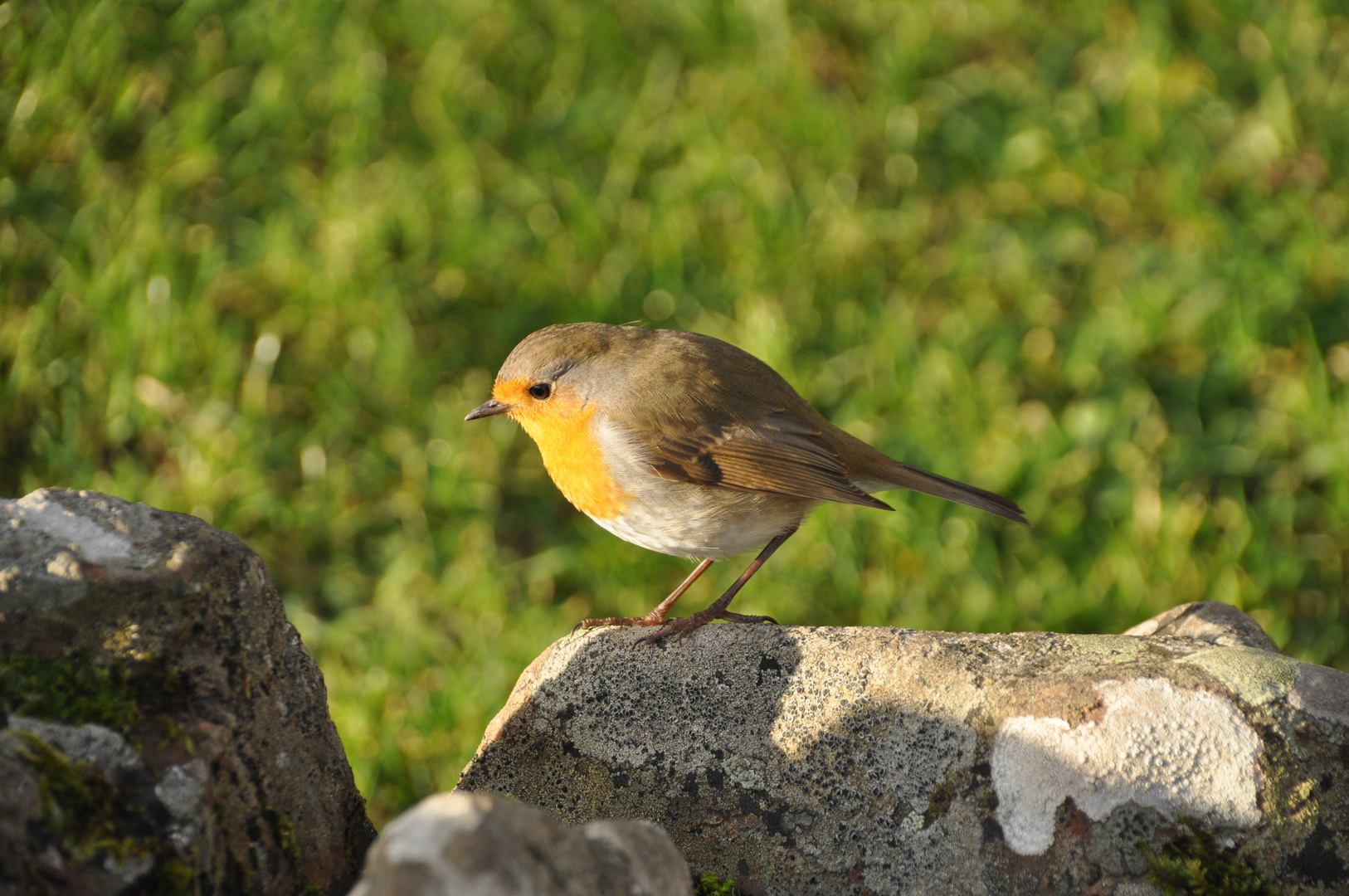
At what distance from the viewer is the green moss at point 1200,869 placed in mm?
1937

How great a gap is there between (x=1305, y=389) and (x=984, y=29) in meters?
2.50

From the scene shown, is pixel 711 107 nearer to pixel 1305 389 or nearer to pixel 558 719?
pixel 1305 389

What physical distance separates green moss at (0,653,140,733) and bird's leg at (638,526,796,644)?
1071 millimetres

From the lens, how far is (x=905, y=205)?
537cm

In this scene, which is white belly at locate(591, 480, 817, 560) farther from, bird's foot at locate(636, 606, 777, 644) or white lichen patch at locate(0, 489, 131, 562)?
white lichen patch at locate(0, 489, 131, 562)

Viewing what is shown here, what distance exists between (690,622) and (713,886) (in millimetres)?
764

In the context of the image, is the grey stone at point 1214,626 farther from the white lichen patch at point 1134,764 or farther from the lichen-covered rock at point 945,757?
the white lichen patch at point 1134,764

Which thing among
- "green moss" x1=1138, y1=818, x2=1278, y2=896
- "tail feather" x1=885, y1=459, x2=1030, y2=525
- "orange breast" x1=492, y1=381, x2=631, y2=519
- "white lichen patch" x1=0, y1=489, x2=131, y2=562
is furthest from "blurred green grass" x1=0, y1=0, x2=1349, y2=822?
"green moss" x1=1138, y1=818, x2=1278, y2=896

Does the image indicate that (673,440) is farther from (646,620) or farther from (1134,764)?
(1134,764)

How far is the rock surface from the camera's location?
1.40 metres

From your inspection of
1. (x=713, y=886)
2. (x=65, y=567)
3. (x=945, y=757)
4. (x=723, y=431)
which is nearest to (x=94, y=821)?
(x=65, y=567)

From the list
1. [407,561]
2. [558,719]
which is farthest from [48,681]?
[407,561]

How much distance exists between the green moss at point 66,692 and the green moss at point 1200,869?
1.69 m

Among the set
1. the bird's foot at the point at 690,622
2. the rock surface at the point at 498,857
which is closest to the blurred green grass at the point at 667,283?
the bird's foot at the point at 690,622
